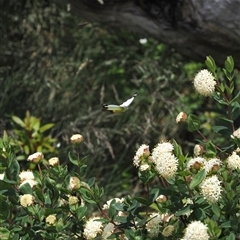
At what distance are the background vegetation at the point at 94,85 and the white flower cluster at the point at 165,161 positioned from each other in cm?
200

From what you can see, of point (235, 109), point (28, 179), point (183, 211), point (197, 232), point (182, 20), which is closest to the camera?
point (197, 232)

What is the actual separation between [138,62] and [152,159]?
8.56 feet

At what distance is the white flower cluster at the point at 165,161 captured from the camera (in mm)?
1790

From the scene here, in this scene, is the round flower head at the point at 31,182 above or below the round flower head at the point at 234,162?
below

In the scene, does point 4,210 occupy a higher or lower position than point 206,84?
lower

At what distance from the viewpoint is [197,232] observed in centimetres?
168

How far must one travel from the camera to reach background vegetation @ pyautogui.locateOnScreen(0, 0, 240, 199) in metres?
4.14

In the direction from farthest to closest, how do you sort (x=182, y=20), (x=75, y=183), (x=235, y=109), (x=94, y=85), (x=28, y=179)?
(x=94, y=85)
(x=182, y=20)
(x=28, y=179)
(x=235, y=109)
(x=75, y=183)

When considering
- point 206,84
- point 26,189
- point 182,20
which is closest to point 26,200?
point 26,189

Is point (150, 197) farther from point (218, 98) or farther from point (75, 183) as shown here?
point (218, 98)

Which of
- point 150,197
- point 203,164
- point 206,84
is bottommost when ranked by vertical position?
point 150,197

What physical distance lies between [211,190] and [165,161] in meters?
0.14

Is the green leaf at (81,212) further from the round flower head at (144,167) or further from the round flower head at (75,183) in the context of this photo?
the round flower head at (144,167)

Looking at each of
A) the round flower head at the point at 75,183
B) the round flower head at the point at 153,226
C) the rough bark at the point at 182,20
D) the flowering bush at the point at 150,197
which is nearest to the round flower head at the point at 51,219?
the flowering bush at the point at 150,197
